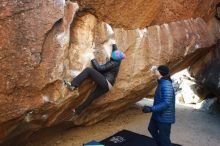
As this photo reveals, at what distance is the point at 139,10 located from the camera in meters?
6.91

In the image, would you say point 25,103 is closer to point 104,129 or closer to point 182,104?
point 104,129

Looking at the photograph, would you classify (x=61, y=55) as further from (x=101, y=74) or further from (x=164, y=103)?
(x=164, y=103)

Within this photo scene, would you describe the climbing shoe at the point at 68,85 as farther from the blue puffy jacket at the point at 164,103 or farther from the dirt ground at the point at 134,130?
the dirt ground at the point at 134,130

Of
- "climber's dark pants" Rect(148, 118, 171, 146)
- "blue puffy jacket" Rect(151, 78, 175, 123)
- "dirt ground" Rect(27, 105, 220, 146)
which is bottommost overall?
"dirt ground" Rect(27, 105, 220, 146)

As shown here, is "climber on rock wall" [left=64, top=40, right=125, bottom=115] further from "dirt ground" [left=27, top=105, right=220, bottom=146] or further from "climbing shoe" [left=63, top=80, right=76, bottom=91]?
"dirt ground" [left=27, top=105, right=220, bottom=146]

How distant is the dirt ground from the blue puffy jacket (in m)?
2.37

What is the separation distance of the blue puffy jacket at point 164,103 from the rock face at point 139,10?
1.85m

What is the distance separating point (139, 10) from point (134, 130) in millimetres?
3155

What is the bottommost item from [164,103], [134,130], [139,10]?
[134,130]

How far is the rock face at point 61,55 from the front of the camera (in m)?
4.96

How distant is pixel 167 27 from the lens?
7918 millimetres

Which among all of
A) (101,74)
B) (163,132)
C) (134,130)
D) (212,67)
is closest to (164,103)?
(163,132)

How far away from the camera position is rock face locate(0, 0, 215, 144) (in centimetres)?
496

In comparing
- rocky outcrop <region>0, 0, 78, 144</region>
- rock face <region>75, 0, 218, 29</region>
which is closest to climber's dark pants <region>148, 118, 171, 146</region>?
rocky outcrop <region>0, 0, 78, 144</region>
